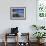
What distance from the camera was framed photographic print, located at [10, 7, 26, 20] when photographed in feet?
23.6

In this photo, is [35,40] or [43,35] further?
[35,40]

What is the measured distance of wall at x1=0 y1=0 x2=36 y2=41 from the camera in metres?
7.20

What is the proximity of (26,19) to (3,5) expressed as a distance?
3.96 feet

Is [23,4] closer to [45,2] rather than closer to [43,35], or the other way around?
[45,2]

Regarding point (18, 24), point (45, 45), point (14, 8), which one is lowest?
point (45, 45)

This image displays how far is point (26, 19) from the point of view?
7.27 m

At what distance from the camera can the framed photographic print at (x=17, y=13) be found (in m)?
7.20

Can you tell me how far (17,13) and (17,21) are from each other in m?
0.36

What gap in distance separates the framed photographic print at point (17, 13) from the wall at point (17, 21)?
135mm

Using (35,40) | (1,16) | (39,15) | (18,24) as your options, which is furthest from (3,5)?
(35,40)

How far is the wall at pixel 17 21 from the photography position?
7.20 meters

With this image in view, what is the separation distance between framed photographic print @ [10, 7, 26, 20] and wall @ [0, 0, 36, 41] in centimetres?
14

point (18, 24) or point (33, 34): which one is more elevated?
point (18, 24)

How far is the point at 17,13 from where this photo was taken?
7230 millimetres
